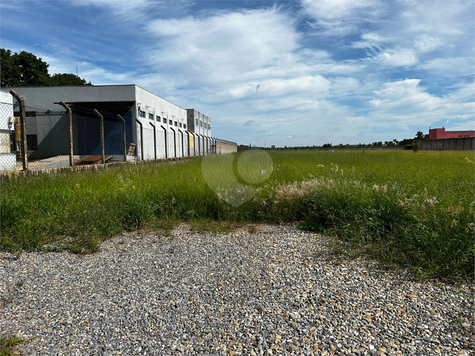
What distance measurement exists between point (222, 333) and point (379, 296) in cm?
149

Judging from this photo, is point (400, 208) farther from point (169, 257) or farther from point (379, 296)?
point (169, 257)

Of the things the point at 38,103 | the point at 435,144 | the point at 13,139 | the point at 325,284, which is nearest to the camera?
the point at 325,284

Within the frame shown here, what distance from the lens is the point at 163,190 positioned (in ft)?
20.2

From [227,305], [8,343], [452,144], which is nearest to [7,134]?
[8,343]

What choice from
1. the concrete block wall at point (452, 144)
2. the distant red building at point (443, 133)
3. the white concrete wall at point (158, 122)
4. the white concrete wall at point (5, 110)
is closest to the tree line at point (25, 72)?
the white concrete wall at point (158, 122)

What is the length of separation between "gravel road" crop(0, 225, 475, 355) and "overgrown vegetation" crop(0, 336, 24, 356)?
68 millimetres

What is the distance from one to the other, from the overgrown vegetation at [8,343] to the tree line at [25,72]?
4149 centimetres

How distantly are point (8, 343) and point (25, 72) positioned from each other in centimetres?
4822

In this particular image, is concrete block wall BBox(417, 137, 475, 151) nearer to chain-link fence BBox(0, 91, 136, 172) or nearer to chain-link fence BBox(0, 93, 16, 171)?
chain-link fence BBox(0, 91, 136, 172)

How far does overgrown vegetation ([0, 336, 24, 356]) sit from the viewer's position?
7.16ft

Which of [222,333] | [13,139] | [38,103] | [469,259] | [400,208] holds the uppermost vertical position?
[38,103]

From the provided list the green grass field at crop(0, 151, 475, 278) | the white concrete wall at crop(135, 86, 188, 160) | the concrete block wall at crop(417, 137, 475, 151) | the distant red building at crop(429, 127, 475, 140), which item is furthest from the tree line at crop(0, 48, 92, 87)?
the distant red building at crop(429, 127, 475, 140)

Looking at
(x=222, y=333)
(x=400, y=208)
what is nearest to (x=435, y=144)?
(x=400, y=208)

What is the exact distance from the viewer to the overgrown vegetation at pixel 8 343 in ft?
7.16
